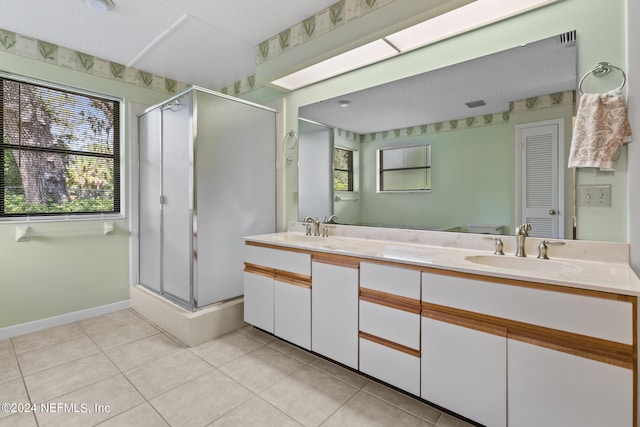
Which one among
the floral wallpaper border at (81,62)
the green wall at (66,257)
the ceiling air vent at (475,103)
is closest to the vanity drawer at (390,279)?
the ceiling air vent at (475,103)

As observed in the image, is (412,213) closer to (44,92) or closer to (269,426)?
(269,426)

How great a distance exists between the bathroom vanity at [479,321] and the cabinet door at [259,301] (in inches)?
7.0

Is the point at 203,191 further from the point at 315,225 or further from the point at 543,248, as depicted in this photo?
the point at 543,248

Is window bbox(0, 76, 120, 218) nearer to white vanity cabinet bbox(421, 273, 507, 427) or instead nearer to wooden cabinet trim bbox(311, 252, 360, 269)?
wooden cabinet trim bbox(311, 252, 360, 269)

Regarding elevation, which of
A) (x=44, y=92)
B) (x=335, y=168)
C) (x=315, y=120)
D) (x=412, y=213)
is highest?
(x=44, y=92)

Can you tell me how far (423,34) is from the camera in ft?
6.44

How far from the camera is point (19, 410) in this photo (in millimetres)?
1655

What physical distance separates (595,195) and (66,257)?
13.1 ft

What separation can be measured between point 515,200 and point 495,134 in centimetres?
42

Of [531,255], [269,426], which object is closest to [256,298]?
[269,426]

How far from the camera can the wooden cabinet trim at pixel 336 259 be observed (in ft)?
6.04

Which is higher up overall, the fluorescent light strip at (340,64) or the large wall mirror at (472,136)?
the fluorescent light strip at (340,64)

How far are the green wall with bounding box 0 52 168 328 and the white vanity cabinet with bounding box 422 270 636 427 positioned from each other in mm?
3093

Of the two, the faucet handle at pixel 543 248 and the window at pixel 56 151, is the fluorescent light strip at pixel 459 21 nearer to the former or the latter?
the faucet handle at pixel 543 248
